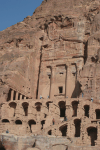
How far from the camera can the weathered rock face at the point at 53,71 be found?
43312 millimetres

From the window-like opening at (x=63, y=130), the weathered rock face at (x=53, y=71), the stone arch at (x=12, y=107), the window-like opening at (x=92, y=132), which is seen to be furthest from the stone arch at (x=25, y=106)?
the window-like opening at (x=92, y=132)

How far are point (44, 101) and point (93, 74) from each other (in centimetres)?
1036

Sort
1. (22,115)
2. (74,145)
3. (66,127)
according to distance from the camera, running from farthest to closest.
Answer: (22,115)
(66,127)
(74,145)

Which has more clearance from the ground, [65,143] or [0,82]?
[0,82]

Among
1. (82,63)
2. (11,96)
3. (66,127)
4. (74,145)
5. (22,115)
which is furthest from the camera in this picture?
(82,63)

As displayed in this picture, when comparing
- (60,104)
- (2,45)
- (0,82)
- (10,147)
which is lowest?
(10,147)

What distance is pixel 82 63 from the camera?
184ft

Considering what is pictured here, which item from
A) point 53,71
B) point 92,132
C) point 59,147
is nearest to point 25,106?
point 53,71

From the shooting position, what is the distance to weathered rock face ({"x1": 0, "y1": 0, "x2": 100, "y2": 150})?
43.3m

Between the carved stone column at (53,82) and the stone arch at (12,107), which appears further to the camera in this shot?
the carved stone column at (53,82)

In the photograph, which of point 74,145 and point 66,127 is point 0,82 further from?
point 74,145

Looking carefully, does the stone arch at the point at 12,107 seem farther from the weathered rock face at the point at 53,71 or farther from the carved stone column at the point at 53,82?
the carved stone column at the point at 53,82

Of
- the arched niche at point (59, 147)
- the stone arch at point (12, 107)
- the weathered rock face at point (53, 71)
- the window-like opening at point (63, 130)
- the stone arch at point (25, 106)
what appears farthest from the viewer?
the stone arch at point (25, 106)

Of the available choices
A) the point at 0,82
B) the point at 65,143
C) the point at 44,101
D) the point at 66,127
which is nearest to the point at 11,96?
the point at 0,82
